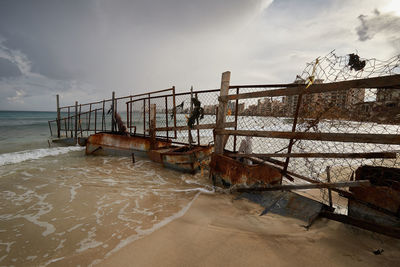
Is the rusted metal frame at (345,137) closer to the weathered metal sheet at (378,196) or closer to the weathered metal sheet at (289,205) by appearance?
the weathered metal sheet at (378,196)

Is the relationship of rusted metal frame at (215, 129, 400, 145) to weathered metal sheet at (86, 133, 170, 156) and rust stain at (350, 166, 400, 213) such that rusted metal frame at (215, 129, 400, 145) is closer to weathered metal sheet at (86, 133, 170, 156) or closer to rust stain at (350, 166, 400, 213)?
rust stain at (350, 166, 400, 213)

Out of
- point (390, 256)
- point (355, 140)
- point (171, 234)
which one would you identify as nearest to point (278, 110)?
point (355, 140)

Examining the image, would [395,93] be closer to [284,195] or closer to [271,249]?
[284,195]

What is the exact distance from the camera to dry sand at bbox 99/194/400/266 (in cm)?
212

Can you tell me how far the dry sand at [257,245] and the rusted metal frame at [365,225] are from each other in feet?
0.34

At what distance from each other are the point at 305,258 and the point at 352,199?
143cm

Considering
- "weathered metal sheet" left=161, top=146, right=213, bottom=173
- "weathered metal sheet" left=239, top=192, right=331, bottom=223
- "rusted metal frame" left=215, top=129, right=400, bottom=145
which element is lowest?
"weathered metal sheet" left=239, top=192, right=331, bottom=223

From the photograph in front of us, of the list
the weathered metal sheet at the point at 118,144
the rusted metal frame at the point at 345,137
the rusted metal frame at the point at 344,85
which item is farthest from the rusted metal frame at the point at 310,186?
the weathered metal sheet at the point at 118,144

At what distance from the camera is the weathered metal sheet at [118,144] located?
821 centimetres

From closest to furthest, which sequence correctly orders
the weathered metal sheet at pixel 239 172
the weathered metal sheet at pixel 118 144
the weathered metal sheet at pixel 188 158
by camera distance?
the weathered metal sheet at pixel 239 172, the weathered metal sheet at pixel 188 158, the weathered metal sheet at pixel 118 144

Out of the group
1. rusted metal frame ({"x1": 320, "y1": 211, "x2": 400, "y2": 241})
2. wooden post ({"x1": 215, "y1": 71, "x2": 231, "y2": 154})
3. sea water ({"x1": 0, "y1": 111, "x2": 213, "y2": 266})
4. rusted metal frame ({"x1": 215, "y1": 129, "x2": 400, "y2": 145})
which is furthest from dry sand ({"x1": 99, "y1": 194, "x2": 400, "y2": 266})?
wooden post ({"x1": 215, "y1": 71, "x2": 231, "y2": 154})

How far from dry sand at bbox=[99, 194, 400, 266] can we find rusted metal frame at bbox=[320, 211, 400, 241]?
10cm

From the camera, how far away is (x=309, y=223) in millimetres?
2775

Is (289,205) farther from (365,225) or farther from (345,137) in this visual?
(345,137)
